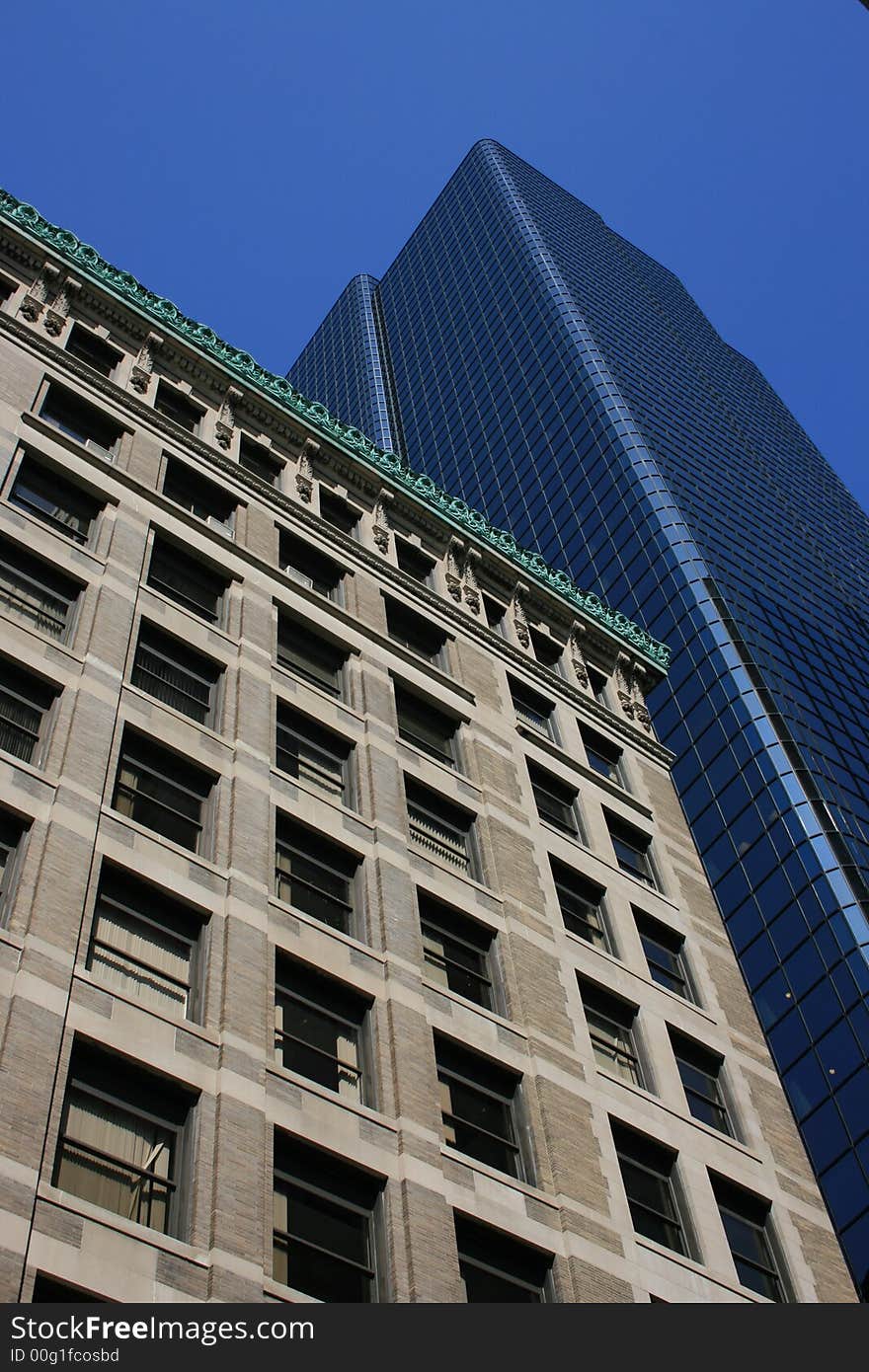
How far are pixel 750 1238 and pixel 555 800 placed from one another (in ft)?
40.2

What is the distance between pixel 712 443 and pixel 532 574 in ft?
273

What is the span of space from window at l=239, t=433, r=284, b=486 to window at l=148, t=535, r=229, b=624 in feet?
25.6

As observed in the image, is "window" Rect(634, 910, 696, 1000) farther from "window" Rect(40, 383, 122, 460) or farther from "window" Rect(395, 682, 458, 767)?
"window" Rect(40, 383, 122, 460)

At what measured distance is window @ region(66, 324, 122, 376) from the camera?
41.0 meters

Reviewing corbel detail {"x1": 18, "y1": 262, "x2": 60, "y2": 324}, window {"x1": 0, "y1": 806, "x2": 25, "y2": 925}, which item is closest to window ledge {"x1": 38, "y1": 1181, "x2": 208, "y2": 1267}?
window {"x1": 0, "y1": 806, "x2": 25, "y2": 925}

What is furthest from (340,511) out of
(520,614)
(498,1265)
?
(498,1265)

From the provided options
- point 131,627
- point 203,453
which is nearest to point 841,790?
point 203,453

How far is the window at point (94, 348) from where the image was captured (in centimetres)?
4097

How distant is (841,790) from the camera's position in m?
78.0

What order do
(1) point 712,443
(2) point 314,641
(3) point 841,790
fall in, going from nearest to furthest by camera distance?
1. (2) point 314,641
2. (3) point 841,790
3. (1) point 712,443

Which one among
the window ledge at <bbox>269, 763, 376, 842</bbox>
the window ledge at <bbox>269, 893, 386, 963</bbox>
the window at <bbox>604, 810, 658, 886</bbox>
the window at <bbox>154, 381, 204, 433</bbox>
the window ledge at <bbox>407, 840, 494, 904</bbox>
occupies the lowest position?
the window ledge at <bbox>269, 893, 386, 963</bbox>

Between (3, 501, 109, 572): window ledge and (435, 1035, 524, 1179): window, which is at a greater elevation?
(3, 501, 109, 572): window ledge

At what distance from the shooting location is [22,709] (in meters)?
25.9
